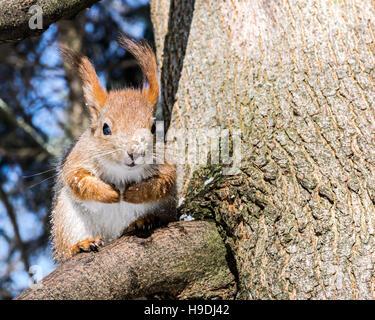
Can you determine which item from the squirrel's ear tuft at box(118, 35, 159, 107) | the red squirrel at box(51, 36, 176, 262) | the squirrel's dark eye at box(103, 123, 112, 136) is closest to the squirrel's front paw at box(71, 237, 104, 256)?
the red squirrel at box(51, 36, 176, 262)

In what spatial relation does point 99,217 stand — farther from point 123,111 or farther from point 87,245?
point 123,111

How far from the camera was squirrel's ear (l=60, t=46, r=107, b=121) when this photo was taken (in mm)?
1984

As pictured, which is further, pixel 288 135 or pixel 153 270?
pixel 288 135

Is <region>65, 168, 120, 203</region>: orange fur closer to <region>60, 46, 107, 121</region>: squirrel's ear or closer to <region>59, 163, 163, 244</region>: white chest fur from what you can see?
<region>59, 163, 163, 244</region>: white chest fur

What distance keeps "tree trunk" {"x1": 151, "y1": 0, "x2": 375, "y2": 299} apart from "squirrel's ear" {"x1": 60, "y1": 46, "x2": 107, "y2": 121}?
396 mm

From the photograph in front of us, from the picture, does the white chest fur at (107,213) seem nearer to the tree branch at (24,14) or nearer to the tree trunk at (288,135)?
the tree trunk at (288,135)

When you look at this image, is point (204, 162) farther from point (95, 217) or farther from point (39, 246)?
point (39, 246)

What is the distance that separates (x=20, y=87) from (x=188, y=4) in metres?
2.49

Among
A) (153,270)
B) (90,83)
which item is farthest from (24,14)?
(153,270)

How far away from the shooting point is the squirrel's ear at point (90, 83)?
1984 mm

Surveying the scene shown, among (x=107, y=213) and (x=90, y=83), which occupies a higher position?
(x=90, y=83)

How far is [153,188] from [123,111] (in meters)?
0.35

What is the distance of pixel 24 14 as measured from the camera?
5.17 ft

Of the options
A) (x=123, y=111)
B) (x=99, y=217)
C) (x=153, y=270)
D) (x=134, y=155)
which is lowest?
(x=153, y=270)
